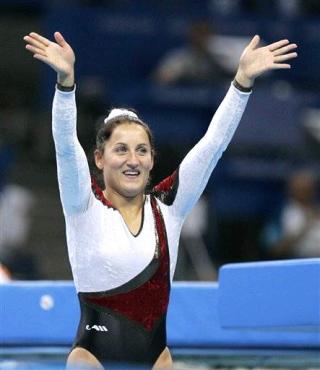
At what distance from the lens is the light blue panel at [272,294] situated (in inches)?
200

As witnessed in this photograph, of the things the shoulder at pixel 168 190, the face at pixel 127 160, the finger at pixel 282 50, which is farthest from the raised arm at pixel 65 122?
the finger at pixel 282 50

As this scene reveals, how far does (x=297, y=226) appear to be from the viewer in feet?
31.4

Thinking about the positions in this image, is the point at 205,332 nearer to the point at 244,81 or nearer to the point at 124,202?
the point at 124,202

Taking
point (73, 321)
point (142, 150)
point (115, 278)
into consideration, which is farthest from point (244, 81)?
point (73, 321)

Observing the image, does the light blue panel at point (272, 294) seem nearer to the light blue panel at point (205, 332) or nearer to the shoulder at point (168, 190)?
the shoulder at point (168, 190)

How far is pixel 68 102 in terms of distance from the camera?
4414 millimetres

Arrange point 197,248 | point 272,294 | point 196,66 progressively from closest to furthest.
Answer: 1. point 272,294
2. point 197,248
3. point 196,66

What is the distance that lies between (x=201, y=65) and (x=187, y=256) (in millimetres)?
1757

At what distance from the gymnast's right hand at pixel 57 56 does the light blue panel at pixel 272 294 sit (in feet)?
4.50

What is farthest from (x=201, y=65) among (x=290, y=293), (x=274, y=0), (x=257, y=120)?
(x=290, y=293)

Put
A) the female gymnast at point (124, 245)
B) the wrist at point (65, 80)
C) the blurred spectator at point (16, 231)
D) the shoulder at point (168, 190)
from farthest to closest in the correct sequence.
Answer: the blurred spectator at point (16, 231) → the shoulder at point (168, 190) → the female gymnast at point (124, 245) → the wrist at point (65, 80)

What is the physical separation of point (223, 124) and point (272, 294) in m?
0.90

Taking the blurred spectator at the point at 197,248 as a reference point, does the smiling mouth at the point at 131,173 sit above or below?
above

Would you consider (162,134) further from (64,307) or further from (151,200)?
(151,200)
